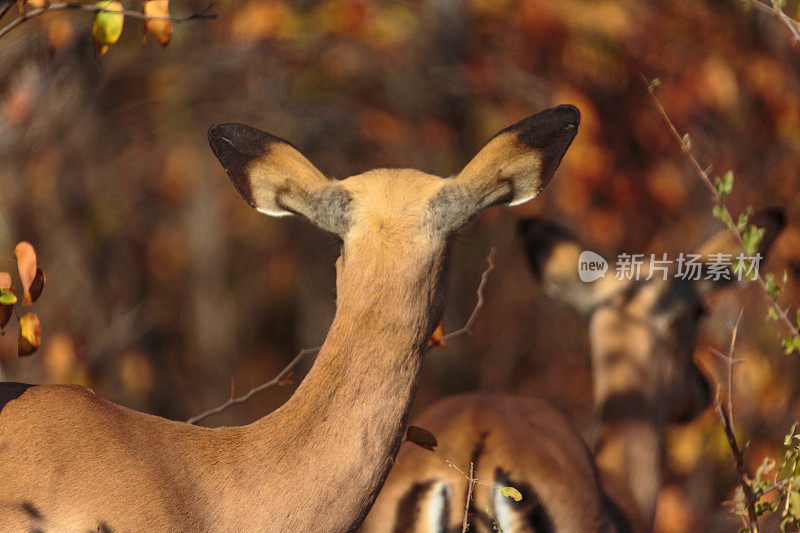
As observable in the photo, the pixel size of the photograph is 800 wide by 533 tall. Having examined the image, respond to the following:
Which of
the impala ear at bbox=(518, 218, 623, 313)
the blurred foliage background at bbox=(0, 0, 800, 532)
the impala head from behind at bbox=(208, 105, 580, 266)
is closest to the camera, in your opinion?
the impala head from behind at bbox=(208, 105, 580, 266)

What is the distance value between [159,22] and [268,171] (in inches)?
21.0

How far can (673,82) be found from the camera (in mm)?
4895

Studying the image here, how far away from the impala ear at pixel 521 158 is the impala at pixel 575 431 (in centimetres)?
87

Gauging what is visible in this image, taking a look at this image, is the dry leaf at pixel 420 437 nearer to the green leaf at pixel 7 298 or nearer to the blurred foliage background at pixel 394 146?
the green leaf at pixel 7 298

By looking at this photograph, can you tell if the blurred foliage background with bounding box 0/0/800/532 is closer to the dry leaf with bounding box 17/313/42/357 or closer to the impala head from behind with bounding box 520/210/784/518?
the impala head from behind with bounding box 520/210/784/518

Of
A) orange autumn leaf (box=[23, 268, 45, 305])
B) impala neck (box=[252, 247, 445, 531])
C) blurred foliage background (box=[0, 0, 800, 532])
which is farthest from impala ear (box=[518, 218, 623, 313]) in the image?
orange autumn leaf (box=[23, 268, 45, 305])

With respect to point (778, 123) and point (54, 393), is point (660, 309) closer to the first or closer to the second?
point (778, 123)

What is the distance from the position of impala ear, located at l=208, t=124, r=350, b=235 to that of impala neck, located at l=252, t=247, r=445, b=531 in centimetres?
25

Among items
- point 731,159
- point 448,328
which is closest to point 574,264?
point 731,159

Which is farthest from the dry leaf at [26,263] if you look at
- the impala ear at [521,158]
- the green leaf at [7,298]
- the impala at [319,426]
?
the impala ear at [521,158]

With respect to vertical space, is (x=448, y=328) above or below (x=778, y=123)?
below

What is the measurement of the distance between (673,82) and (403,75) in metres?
1.36

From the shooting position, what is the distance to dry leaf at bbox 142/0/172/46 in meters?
2.35

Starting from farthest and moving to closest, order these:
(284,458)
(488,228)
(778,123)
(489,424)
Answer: (488,228)
(778,123)
(489,424)
(284,458)
